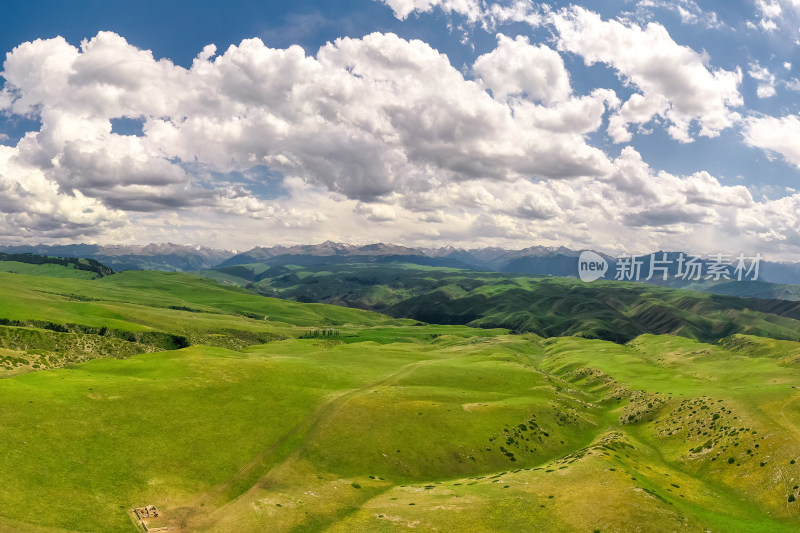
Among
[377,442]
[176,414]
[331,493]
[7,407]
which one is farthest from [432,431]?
[7,407]

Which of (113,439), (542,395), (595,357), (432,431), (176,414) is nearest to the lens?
(113,439)

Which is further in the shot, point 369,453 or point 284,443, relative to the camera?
point 284,443

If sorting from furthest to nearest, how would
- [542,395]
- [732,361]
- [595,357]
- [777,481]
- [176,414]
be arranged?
[595,357] → [732,361] → [542,395] → [176,414] → [777,481]

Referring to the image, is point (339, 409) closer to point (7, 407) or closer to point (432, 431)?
point (432, 431)

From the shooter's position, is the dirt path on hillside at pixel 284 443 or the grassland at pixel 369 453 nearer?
the grassland at pixel 369 453

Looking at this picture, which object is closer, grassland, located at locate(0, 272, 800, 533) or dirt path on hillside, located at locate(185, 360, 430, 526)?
grassland, located at locate(0, 272, 800, 533)

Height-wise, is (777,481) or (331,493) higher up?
(777,481)

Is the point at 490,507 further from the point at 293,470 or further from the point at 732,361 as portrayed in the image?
the point at 732,361

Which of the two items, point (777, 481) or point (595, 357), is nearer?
point (777, 481)

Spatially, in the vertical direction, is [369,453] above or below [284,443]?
above
